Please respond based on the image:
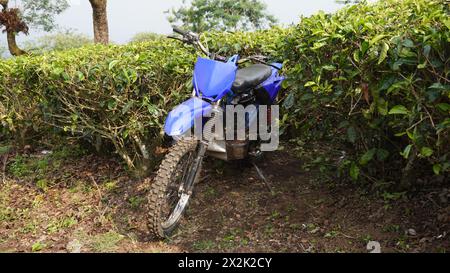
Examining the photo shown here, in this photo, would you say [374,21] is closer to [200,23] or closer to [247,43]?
[247,43]

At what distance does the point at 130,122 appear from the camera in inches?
155

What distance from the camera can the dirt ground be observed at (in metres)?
3.07

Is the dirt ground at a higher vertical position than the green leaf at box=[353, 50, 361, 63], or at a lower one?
lower

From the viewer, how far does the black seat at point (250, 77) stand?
3.61 m

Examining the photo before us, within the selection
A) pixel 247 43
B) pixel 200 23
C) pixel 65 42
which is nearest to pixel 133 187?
pixel 247 43

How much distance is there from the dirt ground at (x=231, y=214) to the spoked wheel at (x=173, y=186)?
0.50ft

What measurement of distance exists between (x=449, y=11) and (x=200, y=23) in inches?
567

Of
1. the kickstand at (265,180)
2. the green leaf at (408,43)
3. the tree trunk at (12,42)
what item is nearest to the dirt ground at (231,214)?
the kickstand at (265,180)

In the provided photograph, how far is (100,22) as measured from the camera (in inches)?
345

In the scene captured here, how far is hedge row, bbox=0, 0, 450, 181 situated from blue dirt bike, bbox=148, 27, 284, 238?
347mm

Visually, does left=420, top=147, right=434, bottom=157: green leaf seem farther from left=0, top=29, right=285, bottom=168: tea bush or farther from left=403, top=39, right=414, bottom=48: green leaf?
left=0, top=29, right=285, bottom=168: tea bush

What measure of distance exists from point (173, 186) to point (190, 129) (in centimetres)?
48

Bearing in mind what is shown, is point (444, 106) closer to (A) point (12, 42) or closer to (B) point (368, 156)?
(B) point (368, 156)

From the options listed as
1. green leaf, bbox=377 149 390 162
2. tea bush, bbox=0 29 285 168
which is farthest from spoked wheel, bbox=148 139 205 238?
green leaf, bbox=377 149 390 162
